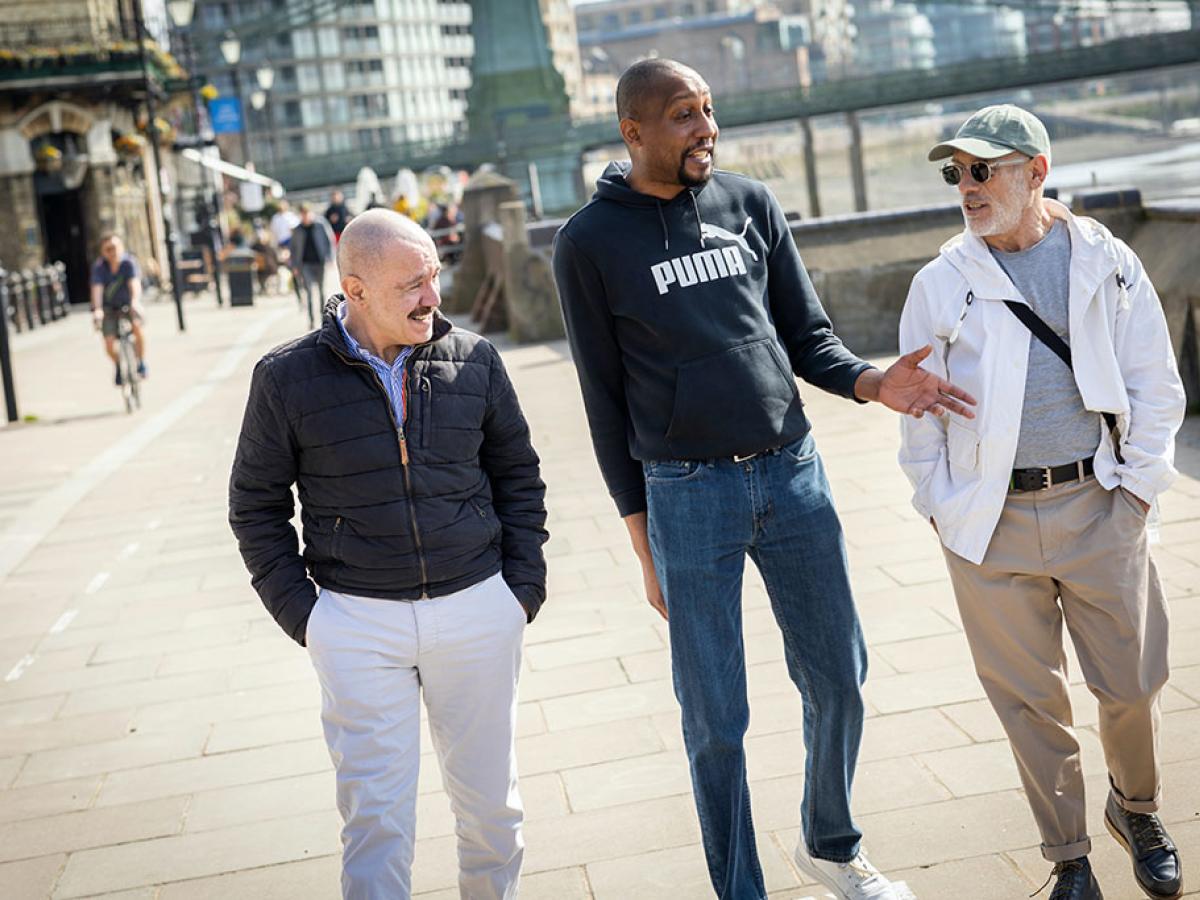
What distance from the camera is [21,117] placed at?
41.2m

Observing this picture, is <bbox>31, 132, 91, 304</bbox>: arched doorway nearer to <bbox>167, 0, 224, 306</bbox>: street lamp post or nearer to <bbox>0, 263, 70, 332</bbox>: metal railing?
<bbox>167, 0, 224, 306</bbox>: street lamp post

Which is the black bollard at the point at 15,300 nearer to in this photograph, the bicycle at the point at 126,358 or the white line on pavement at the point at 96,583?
the bicycle at the point at 126,358

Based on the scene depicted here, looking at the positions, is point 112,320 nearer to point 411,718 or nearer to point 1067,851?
point 411,718

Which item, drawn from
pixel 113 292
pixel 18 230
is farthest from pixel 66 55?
pixel 113 292

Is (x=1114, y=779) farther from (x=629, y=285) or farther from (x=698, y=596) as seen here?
(x=629, y=285)

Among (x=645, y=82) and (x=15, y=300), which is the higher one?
(x=645, y=82)

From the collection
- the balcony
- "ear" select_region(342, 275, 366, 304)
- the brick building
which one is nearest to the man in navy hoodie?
"ear" select_region(342, 275, 366, 304)

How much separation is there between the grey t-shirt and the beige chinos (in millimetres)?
77

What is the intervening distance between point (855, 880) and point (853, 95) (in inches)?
3088

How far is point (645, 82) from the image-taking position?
3461mm

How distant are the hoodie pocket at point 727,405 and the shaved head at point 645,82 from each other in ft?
1.74

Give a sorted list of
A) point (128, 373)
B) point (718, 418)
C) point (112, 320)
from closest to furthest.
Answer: point (718, 418) < point (128, 373) < point (112, 320)

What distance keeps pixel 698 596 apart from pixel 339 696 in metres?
0.77

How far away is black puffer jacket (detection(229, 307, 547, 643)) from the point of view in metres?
3.42
